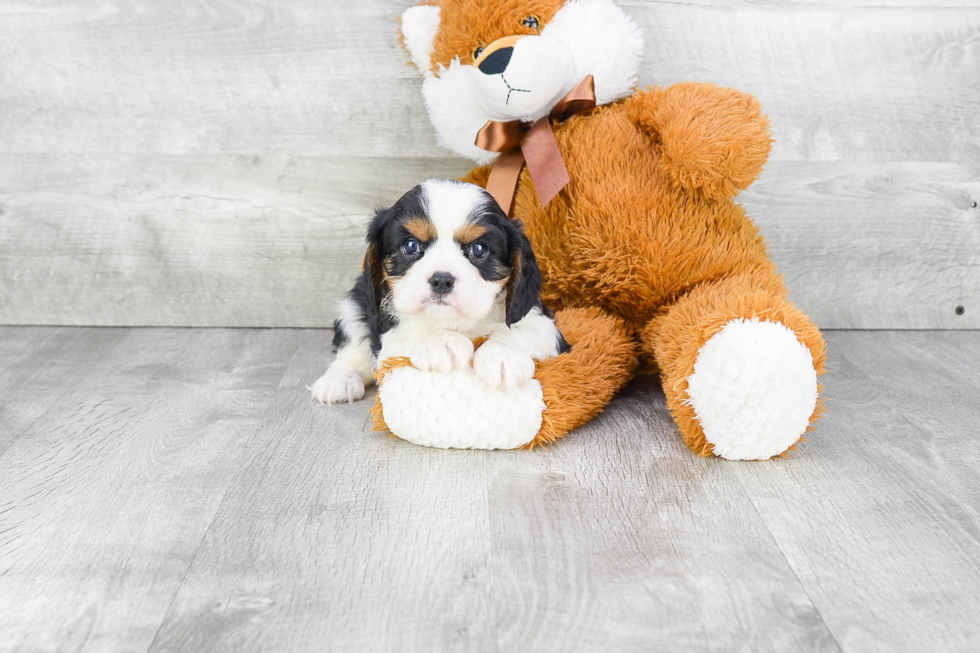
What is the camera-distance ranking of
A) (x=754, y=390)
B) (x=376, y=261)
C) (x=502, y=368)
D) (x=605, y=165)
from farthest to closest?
(x=605, y=165), (x=376, y=261), (x=502, y=368), (x=754, y=390)

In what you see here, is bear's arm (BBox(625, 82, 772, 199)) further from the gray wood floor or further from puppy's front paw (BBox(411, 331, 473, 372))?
puppy's front paw (BBox(411, 331, 473, 372))

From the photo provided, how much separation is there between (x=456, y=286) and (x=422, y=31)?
0.88 metres

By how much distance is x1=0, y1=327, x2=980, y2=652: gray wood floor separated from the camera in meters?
1.09

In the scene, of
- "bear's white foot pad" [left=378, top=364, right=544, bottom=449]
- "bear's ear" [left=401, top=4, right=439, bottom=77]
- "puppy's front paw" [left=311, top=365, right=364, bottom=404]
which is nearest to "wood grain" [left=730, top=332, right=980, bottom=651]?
"bear's white foot pad" [left=378, top=364, right=544, bottom=449]

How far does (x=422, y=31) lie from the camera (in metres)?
2.11

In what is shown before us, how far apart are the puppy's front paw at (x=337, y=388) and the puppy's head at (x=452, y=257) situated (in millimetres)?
331

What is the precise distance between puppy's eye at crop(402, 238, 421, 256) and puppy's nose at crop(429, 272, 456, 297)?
11 cm

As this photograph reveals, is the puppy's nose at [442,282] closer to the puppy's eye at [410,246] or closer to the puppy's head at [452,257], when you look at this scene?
the puppy's head at [452,257]

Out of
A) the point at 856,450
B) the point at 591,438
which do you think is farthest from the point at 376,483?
the point at 856,450

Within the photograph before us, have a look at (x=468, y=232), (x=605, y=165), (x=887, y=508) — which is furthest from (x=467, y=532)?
(x=605, y=165)

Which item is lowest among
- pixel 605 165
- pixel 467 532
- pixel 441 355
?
pixel 467 532

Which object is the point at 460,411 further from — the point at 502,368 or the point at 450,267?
the point at 450,267

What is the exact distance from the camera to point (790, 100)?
2420 mm

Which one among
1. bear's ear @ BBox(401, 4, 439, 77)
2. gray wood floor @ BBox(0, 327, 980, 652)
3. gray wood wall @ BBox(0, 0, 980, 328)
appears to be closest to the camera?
gray wood floor @ BBox(0, 327, 980, 652)
